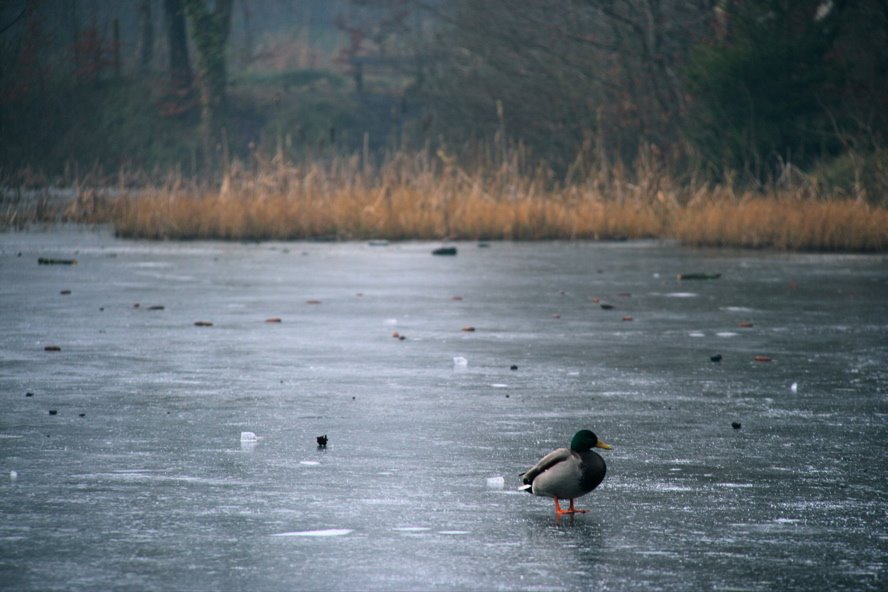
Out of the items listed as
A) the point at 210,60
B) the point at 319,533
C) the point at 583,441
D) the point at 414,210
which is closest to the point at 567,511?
the point at 583,441

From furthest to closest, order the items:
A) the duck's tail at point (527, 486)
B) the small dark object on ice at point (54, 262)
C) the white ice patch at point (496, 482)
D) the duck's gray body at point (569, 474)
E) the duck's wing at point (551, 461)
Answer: the small dark object on ice at point (54, 262) < the white ice patch at point (496, 482) < the duck's tail at point (527, 486) < the duck's wing at point (551, 461) < the duck's gray body at point (569, 474)

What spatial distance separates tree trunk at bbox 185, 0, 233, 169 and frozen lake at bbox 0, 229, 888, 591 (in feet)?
114

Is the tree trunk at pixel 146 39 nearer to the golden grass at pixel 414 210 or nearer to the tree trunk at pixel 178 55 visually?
the tree trunk at pixel 178 55

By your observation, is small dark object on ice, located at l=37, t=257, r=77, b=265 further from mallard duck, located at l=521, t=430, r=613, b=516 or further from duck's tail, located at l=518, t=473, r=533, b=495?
mallard duck, located at l=521, t=430, r=613, b=516

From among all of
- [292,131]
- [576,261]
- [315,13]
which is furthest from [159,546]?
[315,13]

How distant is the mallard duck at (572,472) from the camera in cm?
634

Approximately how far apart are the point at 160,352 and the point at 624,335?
3923mm

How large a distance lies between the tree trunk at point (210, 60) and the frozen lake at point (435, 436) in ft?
114

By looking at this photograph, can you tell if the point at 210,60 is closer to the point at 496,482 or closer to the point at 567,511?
the point at 496,482

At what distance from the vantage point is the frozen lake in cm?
570

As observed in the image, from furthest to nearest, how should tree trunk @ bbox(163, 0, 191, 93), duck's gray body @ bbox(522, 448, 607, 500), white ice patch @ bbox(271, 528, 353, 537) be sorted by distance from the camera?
tree trunk @ bbox(163, 0, 191, 93) < duck's gray body @ bbox(522, 448, 607, 500) < white ice patch @ bbox(271, 528, 353, 537)

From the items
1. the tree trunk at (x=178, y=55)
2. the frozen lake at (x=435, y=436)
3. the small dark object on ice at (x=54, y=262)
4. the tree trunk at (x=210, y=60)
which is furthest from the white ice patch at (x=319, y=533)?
the tree trunk at (x=178, y=55)

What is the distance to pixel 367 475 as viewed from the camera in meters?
7.31

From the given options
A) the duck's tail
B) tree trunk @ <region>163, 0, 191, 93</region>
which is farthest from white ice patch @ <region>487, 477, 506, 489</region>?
tree trunk @ <region>163, 0, 191, 93</region>
